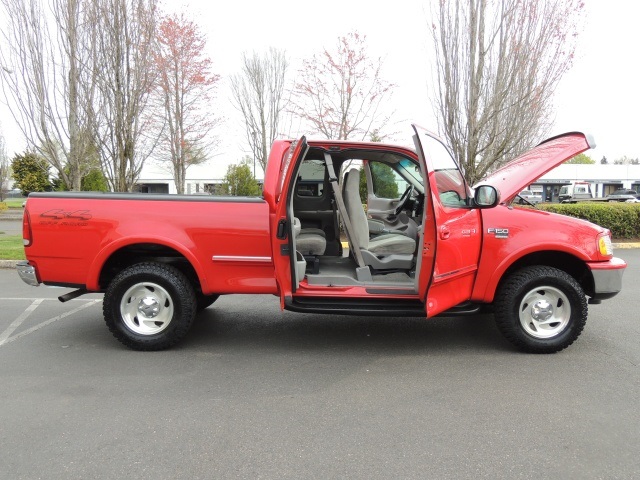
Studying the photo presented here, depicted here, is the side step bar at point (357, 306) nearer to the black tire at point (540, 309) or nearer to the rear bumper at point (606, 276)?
the black tire at point (540, 309)

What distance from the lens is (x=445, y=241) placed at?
3.99 m

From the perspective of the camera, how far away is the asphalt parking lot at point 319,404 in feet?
8.68

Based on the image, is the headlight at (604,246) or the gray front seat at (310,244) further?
the gray front seat at (310,244)

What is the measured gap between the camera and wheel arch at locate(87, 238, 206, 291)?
4277mm

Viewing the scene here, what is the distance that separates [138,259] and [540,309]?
394cm

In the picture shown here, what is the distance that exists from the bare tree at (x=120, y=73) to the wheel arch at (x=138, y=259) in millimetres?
6566

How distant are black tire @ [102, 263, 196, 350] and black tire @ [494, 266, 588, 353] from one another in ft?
9.72

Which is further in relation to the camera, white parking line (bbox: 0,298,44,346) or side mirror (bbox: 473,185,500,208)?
white parking line (bbox: 0,298,44,346)

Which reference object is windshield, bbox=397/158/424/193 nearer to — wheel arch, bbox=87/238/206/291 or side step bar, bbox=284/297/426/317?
side step bar, bbox=284/297/426/317

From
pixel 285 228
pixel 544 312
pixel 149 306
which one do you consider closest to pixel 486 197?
pixel 544 312

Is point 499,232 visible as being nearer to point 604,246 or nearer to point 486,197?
point 486,197

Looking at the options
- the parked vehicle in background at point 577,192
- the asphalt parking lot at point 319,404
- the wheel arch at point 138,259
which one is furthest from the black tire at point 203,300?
the parked vehicle in background at point 577,192

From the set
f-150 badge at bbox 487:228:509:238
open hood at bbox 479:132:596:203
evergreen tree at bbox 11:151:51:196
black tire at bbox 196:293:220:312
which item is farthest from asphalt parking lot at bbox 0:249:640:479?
evergreen tree at bbox 11:151:51:196

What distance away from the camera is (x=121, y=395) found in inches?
138
